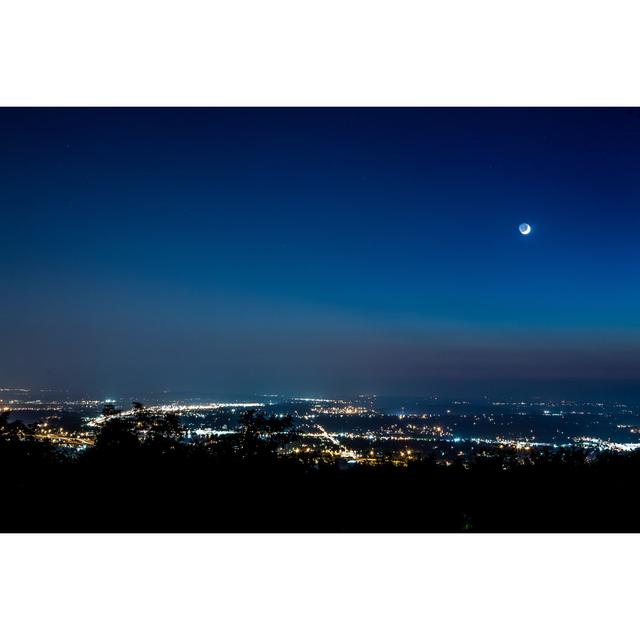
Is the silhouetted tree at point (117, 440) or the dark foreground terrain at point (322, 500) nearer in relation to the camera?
the dark foreground terrain at point (322, 500)

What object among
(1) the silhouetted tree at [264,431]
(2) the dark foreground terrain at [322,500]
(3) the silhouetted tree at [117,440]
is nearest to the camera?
(2) the dark foreground terrain at [322,500]

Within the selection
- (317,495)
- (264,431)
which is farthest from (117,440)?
(317,495)

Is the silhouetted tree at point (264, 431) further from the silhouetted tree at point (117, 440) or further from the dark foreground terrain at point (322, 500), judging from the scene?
the silhouetted tree at point (117, 440)

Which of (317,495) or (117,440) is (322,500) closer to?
(317,495)

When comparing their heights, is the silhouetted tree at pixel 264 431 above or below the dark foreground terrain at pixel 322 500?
above

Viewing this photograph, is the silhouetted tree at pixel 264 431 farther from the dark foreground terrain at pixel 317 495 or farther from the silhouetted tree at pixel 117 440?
the silhouetted tree at pixel 117 440

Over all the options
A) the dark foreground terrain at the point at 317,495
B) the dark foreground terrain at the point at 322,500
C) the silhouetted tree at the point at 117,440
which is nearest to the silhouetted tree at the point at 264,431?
the dark foreground terrain at the point at 317,495

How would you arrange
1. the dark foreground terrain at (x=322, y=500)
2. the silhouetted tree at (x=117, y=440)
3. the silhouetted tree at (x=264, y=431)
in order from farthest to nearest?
the silhouetted tree at (x=264, y=431)
the silhouetted tree at (x=117, y=440)
the dark foreground terrain at (x=322, y=500)

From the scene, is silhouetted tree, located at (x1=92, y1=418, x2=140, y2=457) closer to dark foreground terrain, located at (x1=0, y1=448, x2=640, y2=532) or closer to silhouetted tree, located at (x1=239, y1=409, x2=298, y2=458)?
dark foreground terrain, located at (x1=0, y1=448, x2=640, y2=532)

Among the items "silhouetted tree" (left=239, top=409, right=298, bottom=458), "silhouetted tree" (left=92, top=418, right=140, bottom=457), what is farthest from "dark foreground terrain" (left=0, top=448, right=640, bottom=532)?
"silhouetted tree" (left=239, top=409, right=298, bottom=458)
